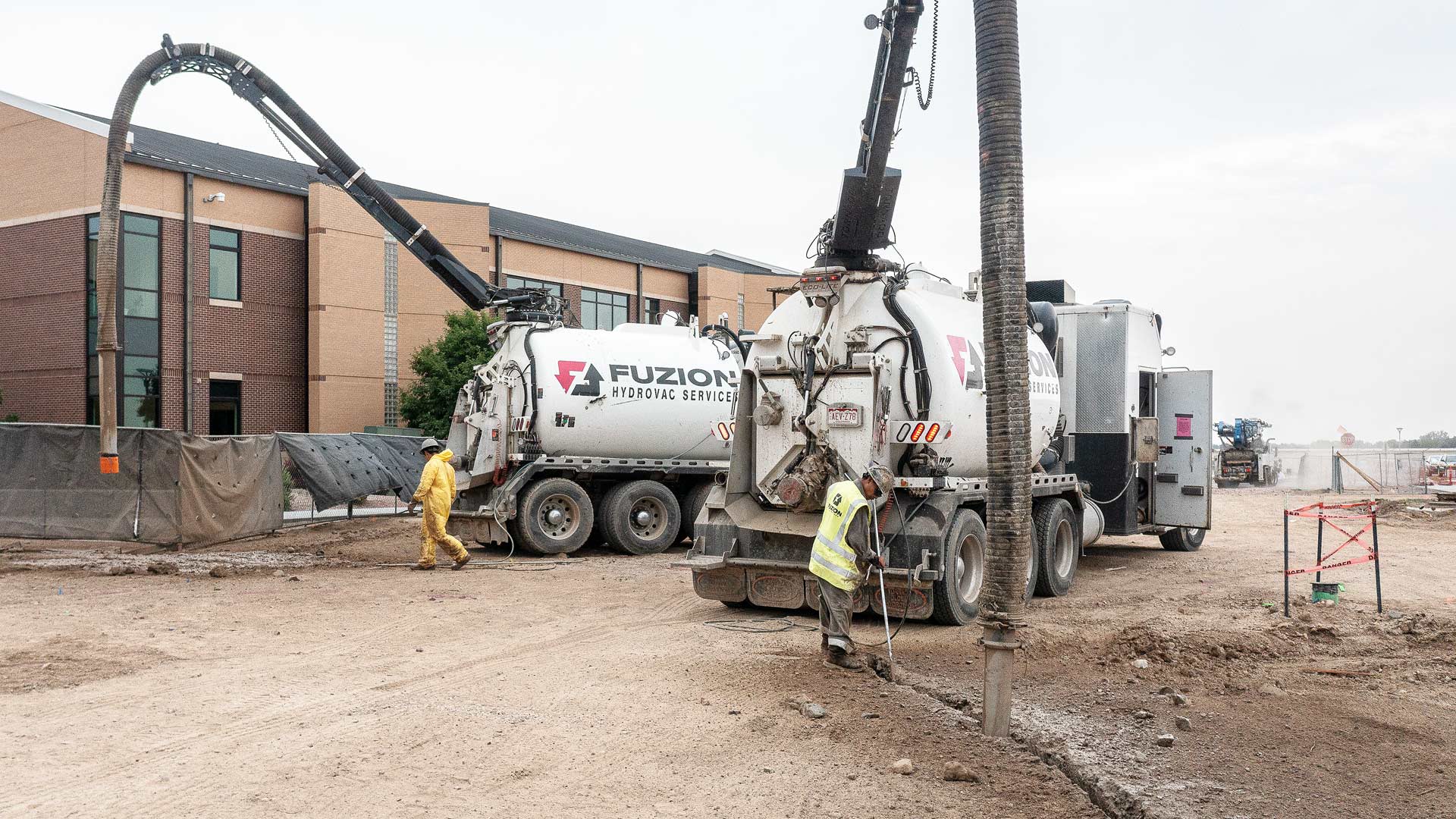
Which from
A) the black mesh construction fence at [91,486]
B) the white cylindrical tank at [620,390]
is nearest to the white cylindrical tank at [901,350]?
the white cylindrical tank at [620,390]

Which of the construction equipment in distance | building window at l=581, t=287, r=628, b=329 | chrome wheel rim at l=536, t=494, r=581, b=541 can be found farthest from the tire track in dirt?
the construction equipment in distance

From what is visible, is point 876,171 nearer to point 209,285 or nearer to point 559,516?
point 559,516

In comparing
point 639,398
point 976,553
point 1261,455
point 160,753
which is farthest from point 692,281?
point 160,753

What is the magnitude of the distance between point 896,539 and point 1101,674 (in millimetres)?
2242

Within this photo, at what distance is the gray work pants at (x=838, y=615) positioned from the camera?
8.12 metres

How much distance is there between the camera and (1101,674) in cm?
799

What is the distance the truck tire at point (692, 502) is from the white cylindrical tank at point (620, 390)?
49 cm

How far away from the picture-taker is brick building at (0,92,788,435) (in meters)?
28.1

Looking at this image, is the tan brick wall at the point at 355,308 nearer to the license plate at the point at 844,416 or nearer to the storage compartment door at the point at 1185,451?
the storage compartment door at the point at 1185,451

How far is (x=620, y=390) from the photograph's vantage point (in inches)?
646

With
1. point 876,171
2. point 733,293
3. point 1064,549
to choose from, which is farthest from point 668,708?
point 733,293

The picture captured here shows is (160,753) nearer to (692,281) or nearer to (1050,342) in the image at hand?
(1050,342)

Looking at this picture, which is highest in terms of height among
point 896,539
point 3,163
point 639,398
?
point 3,163

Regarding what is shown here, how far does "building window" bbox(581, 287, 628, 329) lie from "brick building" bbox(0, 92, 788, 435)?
15.0ft
